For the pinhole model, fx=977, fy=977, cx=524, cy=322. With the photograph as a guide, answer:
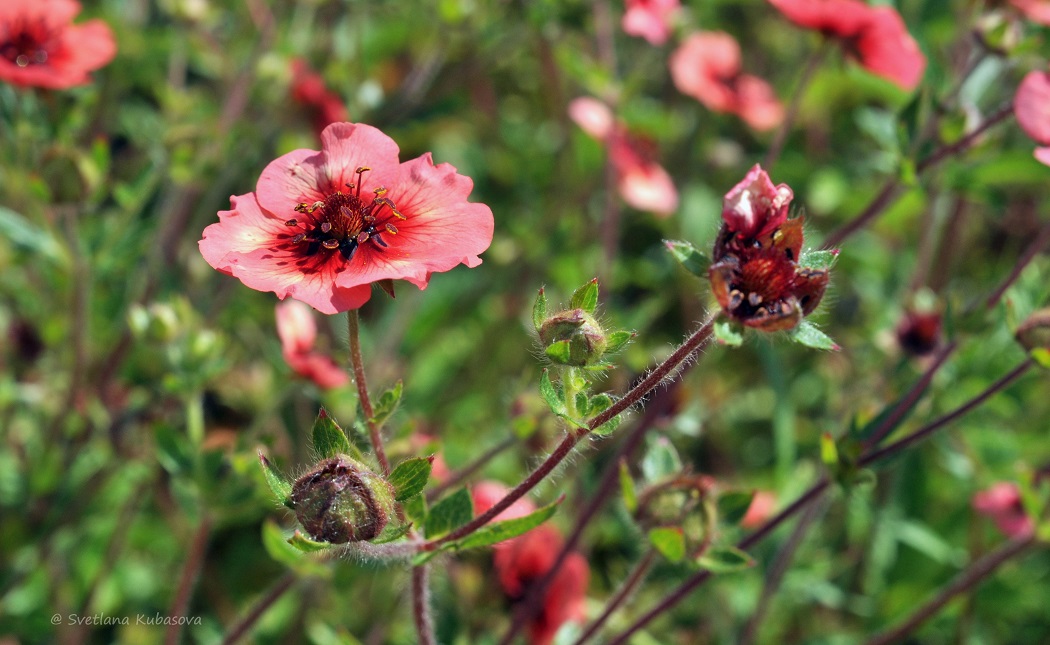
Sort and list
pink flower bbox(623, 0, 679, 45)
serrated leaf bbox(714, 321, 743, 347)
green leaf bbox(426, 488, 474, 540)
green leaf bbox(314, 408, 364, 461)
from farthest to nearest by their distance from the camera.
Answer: pink flower bbox(623, 0, 679, 45), green leaf bbox(426, 488, 474, 540), green leaf bbox(314, 408, 364, 461), serrated leaf bbox(714, 321, 743, 347)

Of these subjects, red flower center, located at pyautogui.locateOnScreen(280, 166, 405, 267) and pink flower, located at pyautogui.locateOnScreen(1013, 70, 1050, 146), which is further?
pink flower, located at pyautogui.locateOnScreen(1013, 70, 1050, 146)

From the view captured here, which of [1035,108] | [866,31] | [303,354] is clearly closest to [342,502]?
[303,354]

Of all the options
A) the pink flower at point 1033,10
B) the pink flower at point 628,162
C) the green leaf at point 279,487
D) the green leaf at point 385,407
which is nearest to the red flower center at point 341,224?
the green leaf at point 385,407

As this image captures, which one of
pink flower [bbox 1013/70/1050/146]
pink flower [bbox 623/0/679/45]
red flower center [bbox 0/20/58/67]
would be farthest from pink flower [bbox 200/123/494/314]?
pink flower [bbox 623/0/679/45]

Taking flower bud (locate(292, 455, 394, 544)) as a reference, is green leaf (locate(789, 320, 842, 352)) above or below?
above

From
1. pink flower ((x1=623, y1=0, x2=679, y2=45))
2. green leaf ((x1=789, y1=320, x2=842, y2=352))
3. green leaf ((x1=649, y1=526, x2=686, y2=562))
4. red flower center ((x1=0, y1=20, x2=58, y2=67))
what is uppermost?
green leaf ((x1=789, y1=320, x2=842, y2=352))

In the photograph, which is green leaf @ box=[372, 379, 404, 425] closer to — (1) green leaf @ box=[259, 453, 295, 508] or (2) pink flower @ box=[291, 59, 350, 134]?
(1) green leaf @ box=[259, 453, 295, 508]

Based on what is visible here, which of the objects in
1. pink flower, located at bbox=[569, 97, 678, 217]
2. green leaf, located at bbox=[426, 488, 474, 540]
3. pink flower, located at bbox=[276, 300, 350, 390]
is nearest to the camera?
green leaf, located at bbox=[426, 488, 474, 540]
